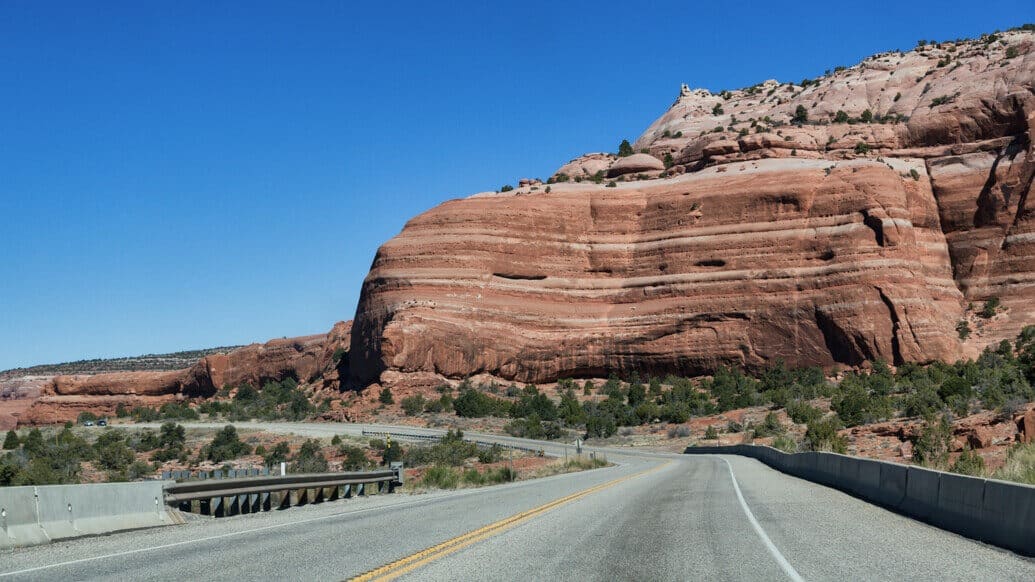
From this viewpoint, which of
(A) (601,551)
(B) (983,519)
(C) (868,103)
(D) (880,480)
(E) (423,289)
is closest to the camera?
(A) (601,551)

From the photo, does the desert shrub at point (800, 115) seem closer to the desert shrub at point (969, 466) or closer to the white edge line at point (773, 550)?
the desert shrub at point (969, 466)

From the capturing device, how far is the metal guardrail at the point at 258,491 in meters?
15.0

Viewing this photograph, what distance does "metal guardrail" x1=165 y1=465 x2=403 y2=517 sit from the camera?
14969mm

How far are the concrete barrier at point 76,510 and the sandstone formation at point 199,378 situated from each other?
95.0 meters

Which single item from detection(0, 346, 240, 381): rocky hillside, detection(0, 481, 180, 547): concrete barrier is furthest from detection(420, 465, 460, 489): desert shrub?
detection(0, 346, 240, 381): rocky hillside

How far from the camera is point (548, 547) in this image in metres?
10.1

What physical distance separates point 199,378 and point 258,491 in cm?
10063

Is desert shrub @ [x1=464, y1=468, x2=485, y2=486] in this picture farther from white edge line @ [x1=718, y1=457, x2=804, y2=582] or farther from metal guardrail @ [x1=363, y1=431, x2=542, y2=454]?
metal guardrail @ [x1=363, y1=431, x2=542, y2=454]

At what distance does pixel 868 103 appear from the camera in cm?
10806

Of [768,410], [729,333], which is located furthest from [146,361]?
[768,410]

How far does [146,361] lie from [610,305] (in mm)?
93253

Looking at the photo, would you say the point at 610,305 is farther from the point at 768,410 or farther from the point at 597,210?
the point at 768,410

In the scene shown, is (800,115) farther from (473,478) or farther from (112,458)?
(473,478)

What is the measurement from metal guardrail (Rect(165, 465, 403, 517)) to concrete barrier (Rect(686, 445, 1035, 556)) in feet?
35.8
